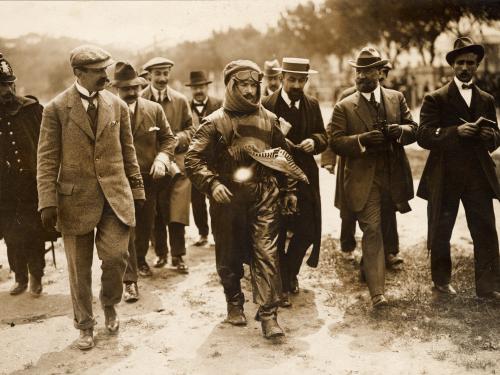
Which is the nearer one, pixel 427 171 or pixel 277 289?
pixel 277 289

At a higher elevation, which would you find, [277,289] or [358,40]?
[358,40]

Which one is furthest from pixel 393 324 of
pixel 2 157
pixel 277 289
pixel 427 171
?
pixel 2 157

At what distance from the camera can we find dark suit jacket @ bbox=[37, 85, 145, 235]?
4.95 metres

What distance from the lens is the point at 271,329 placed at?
5230mm

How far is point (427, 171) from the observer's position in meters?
6.30

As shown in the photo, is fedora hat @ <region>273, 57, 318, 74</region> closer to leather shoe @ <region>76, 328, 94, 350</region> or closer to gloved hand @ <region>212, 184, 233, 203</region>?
gloved hand @ <region>212, 184, 233, 203</region>

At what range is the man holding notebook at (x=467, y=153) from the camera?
5891mm

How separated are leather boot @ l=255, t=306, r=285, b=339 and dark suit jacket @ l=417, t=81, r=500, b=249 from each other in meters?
1.94

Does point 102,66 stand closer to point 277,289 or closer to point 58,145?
point 58,145

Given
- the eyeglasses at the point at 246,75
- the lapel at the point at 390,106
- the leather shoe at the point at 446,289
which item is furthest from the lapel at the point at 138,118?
the leather shoe at the point at 446,289

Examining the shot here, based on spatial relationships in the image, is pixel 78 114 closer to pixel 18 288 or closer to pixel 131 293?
pixel 131 293

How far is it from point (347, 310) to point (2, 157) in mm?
3953

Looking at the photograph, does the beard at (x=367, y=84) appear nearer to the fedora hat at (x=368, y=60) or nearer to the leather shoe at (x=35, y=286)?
the fedora hat at (x=368, y=60)

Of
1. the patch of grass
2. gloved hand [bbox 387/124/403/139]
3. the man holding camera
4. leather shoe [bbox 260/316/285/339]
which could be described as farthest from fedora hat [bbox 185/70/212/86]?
leather shoe [bbox 260/316/285/339]
